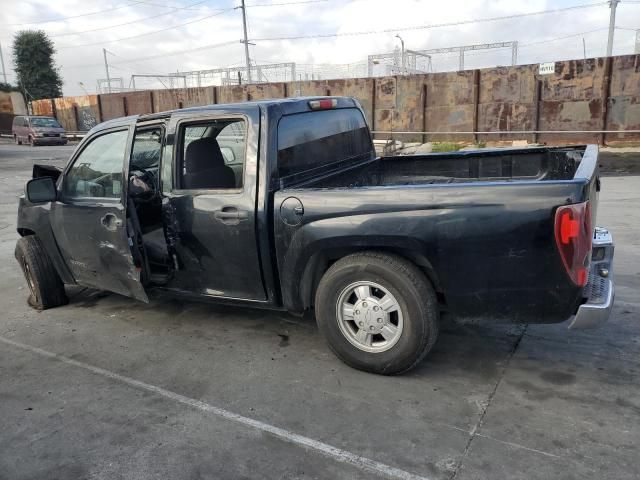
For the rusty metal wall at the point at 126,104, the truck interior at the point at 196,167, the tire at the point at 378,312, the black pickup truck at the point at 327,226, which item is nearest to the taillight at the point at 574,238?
the black pickup truck at the point at 327,226

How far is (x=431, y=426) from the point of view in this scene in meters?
3.00

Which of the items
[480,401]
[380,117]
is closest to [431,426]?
[480,401]

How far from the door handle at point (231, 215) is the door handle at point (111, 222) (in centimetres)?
85

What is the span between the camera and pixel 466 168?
194 inches

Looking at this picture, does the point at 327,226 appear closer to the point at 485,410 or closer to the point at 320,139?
the point at 320,139

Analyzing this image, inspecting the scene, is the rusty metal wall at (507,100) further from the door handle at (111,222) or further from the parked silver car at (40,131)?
the parked silver car at (40,131)

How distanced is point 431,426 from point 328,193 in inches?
60.3

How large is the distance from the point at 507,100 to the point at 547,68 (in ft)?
5.26

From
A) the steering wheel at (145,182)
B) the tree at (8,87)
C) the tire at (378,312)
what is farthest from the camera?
the tree at (8,87)

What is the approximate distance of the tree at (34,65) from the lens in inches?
2020

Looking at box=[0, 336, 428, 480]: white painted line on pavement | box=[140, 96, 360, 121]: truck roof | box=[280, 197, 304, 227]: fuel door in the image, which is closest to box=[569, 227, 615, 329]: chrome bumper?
box=[0, 336, 428, 480]: white painted line on pavement

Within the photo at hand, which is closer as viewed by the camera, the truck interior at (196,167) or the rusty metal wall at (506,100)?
the truck interior at (196,167)

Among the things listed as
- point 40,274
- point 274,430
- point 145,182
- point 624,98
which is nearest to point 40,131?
point 624,98

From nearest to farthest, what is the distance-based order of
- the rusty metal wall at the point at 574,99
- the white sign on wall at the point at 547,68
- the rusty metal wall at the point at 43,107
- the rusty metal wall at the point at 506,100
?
the rusty metal wall at the point at 574,99, the white sign on wall at the point at 547,68, the rusty metal wall at the point at 506,100, the rusty metal wall at the point at 43,107
